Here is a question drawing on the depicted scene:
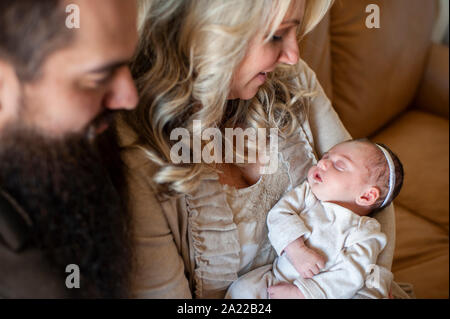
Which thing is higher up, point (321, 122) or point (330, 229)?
point (321, 122)

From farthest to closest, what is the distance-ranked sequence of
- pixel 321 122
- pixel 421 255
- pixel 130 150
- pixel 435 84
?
pixel 435 84, pixel 421 255, pixel 321 122, pixel 130 150

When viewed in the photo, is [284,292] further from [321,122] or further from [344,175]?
[321,122]

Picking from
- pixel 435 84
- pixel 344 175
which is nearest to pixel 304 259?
pixel 344 175

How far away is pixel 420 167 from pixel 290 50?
0.88m

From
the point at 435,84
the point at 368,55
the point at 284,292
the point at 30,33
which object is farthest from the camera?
the point at 435,84

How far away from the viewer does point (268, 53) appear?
0.71m

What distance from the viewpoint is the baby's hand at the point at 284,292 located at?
0.76 metres

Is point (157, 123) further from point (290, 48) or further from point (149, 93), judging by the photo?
point (290, 48)

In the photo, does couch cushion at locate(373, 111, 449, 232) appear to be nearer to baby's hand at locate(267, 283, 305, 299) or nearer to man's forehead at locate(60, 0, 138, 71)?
baby's hand at locate(267, 283, 305, 299)

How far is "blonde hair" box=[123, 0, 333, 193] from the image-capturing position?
0.64 meters

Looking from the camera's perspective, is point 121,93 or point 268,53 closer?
point 121,93

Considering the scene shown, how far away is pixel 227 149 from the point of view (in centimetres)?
83

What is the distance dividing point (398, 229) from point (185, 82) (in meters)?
0.94
